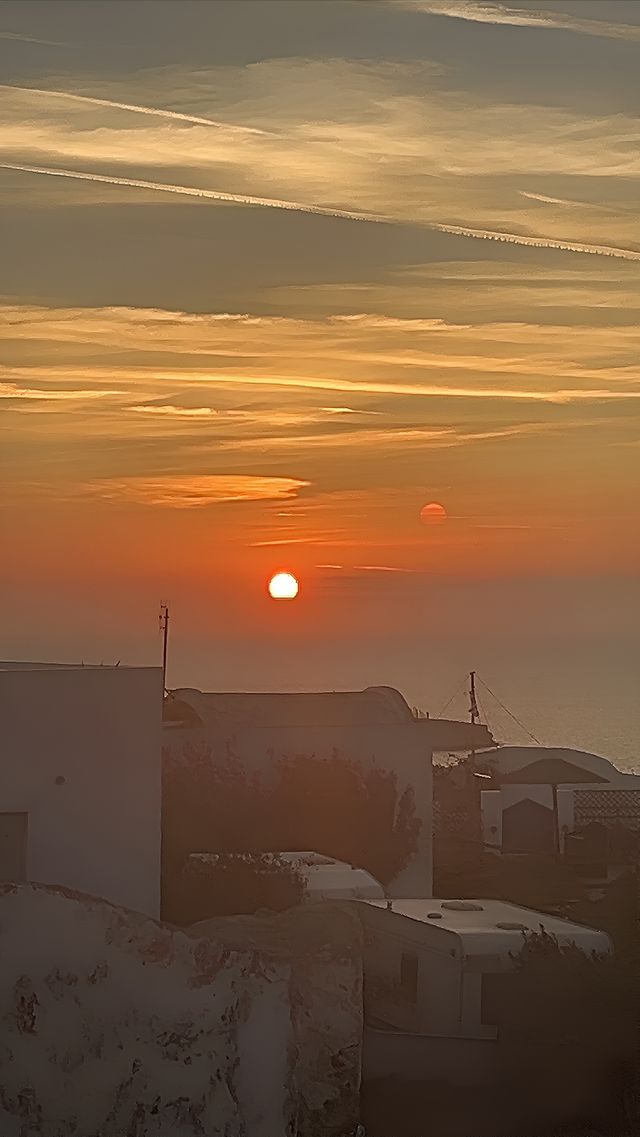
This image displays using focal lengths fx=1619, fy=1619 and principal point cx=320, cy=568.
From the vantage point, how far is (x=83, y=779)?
2194 centimetres

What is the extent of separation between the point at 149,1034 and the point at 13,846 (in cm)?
401

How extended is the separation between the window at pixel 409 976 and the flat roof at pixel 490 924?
53 cm

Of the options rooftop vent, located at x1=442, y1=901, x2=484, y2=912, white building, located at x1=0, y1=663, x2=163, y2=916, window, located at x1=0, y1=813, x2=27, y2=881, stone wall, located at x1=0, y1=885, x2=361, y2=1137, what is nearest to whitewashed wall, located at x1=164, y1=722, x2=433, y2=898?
rooftop vent, located at x1=442, y1=901, x2=484, y2=912

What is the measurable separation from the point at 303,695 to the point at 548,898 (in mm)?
7866

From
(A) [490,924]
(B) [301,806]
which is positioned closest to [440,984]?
(A) [490,924]

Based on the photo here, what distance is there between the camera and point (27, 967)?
18938mm

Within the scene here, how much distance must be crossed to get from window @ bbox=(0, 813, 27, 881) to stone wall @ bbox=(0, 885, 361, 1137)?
2.64 metres

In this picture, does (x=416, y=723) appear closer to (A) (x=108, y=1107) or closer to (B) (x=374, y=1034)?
(B) (x=374, y=1034)

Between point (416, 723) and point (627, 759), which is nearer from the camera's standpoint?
point (416, 723)

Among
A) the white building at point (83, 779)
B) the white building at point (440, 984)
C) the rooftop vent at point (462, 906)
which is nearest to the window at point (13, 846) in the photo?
the white building at point (83, 779)

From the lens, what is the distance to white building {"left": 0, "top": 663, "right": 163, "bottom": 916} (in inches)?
851

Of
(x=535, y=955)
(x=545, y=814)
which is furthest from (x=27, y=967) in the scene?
(x=545, y=814)

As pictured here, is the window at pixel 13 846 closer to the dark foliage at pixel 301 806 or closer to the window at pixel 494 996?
the window at pixel 494 996

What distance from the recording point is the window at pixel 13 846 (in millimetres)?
21766
